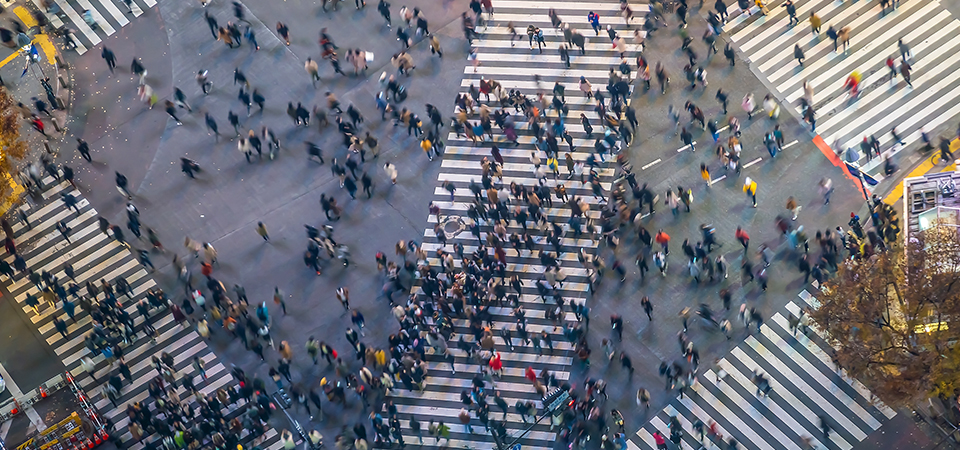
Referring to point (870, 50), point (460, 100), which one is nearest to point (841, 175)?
point (870, 50)

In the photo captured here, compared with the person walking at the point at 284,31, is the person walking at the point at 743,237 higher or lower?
lower

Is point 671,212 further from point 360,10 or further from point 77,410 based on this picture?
point 77,410

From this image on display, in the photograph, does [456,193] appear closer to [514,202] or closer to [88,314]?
[514,202]

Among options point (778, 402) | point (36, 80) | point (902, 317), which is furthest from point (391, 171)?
point (902, 317)

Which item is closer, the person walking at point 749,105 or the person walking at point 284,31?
the person walking at point 749,105

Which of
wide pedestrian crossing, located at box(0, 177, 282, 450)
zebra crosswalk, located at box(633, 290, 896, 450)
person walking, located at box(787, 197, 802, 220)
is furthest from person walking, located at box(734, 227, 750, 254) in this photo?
wide pedestrian crossing, located at box(0, 177, 282, 450)

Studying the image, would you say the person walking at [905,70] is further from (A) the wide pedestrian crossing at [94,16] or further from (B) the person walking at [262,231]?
(A) the wide pedestrian crossing at [94,16]

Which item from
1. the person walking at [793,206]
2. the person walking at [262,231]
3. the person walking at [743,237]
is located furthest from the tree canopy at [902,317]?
the person walking at [262,231]
